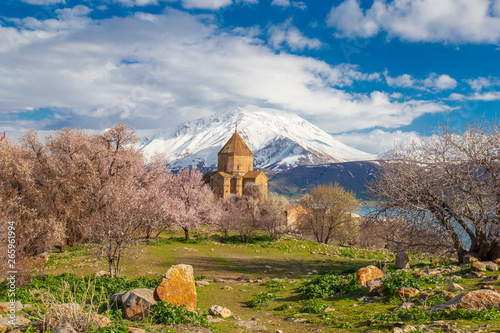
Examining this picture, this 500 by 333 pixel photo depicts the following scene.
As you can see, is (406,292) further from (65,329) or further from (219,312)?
(65,329)

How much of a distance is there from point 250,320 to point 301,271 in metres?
12.1

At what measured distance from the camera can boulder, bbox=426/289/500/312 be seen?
829cm

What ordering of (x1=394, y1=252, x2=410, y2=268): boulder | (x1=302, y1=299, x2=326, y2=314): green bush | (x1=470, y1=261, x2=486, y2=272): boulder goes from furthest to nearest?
(x1=394, y1=252, x2=410, y2=268): boulder
(x1=470, y1=261, x2=486, y2=272): boulder
(x1=302, y1=299, x2=326, y2=314): green bush

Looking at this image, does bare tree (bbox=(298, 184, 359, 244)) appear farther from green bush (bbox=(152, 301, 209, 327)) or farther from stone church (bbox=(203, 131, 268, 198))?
green bush (bbox=(152, 301, 209, 327))

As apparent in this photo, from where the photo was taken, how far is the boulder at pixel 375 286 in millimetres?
11797

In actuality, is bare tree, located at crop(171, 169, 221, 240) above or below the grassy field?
above

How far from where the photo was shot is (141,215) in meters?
20.1

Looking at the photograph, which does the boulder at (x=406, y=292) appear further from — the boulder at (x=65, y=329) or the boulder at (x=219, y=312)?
the boulder at (x=65, y=329)

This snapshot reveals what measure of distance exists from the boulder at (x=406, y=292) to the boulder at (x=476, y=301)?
6.51 feet

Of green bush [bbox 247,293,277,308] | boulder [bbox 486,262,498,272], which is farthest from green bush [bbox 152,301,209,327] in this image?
boulder [bbox 486,262,498,272]

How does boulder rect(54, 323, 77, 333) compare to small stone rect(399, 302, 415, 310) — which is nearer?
boulder rect(54, 323, 77, 333)

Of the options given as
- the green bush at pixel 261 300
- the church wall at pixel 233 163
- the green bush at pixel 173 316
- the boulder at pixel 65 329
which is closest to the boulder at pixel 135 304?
the green bush at pixel 173 316

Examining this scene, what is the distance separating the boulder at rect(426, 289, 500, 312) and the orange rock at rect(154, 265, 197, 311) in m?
7.10

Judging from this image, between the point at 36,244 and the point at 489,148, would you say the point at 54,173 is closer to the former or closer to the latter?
the point at 36,244
